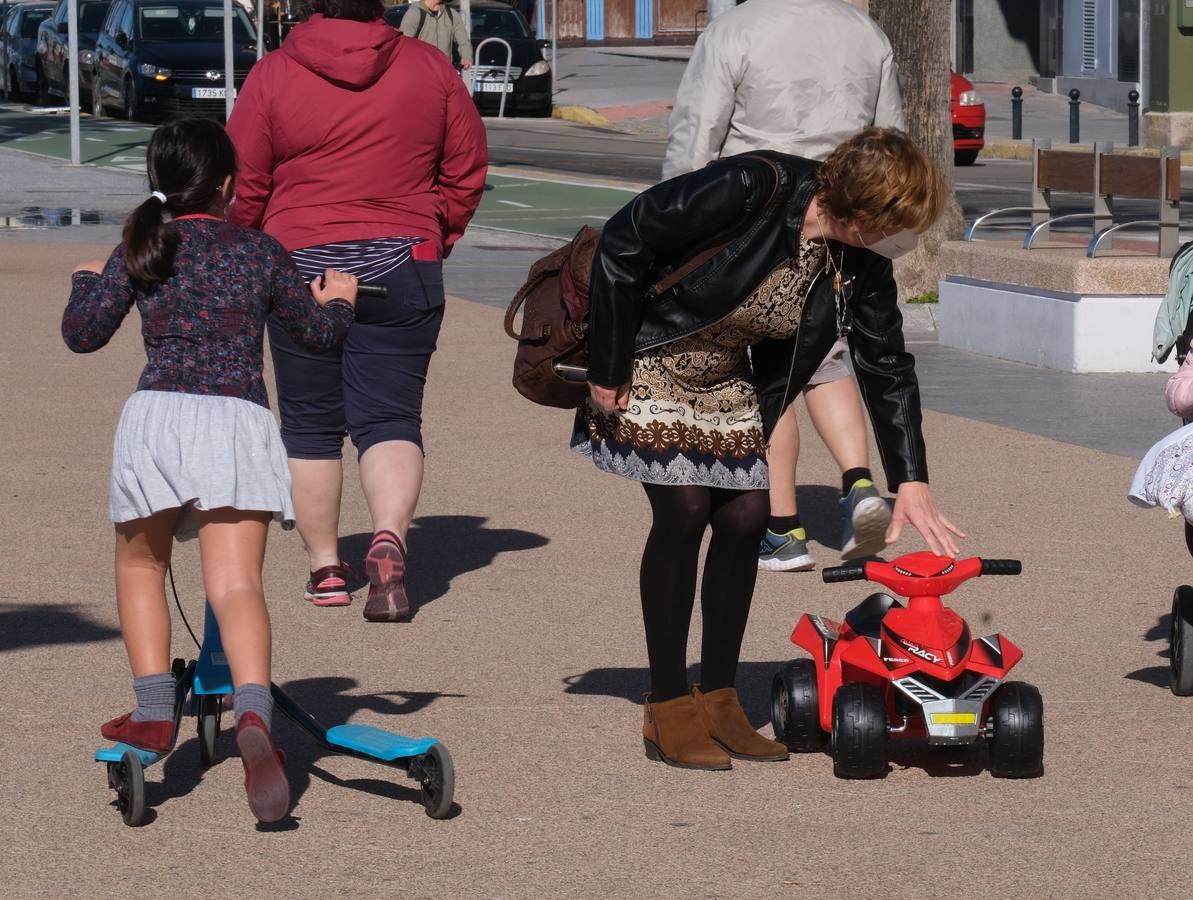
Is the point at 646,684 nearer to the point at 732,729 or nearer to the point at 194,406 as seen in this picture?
the point at 732,729

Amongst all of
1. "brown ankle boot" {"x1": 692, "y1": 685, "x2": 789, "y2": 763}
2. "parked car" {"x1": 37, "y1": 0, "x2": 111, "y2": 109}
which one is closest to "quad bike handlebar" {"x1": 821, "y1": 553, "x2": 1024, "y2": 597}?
"brown ankle boot" {"x1": 692, "y1": 685, "x2": 789, "y2": 763}

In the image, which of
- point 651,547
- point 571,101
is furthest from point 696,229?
point 571,101

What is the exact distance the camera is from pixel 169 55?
29.5 m

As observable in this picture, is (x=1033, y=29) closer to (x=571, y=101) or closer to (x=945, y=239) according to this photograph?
(x=571, y=101)

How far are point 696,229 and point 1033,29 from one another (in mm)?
37916

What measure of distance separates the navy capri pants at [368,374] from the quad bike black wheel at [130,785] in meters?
2.34

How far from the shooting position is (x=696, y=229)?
15.3 feet

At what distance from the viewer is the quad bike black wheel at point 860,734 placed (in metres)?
4.80

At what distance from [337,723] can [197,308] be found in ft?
4.14

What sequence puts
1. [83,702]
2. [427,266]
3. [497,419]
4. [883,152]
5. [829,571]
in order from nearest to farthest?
1. [883,152]
2. [829,571]
3. [83,702]
4. [427,266]
5. [497,419]

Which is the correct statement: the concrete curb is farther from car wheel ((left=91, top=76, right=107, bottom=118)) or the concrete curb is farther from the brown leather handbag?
the brown leather handbag

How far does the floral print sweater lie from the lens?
14.8 ft

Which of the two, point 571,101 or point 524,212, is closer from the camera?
point 524,212

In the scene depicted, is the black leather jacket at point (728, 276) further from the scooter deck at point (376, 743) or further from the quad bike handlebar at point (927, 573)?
the scooter deck at point (376, 743)
